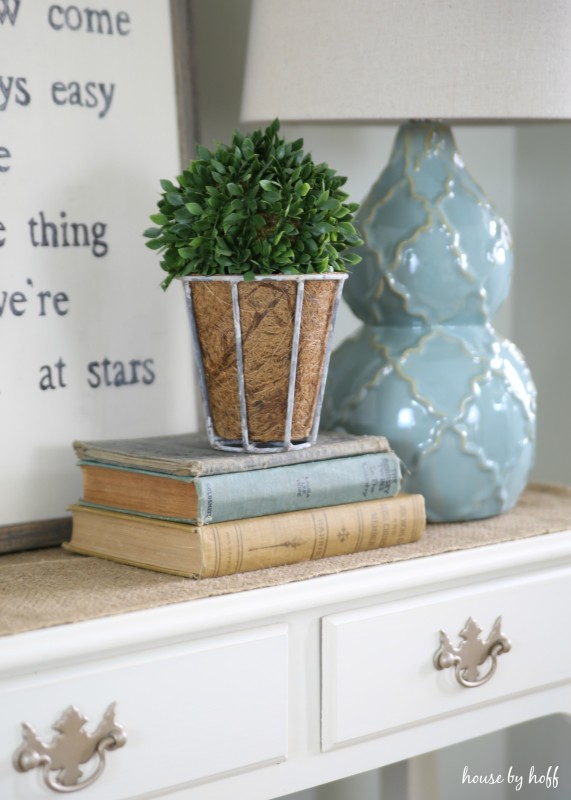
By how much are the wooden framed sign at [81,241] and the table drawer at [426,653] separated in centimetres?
26

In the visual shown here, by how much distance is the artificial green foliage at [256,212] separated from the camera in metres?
0.68

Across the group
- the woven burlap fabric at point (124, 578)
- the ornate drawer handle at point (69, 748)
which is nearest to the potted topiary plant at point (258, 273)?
the woven burlap fabric at point (124, 578)

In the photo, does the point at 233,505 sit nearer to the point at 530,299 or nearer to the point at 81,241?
the point at 81,241

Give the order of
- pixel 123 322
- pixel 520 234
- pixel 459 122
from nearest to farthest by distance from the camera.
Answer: pixel 123 322, pixel 459 122, pixel 520 234

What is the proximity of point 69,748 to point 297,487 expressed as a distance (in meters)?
0.23

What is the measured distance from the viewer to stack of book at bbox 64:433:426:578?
0.67 m

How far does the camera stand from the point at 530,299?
1.31 meters

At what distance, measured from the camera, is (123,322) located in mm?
839

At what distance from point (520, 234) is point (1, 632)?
935 millimetres

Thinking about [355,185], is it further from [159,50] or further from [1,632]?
[1,632]

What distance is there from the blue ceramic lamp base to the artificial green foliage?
0.51 ft

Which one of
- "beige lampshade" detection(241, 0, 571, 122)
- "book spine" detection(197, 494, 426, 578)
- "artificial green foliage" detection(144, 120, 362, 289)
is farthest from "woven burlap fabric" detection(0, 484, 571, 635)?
"beige lampshade" detection(241, 0, 571, 122)

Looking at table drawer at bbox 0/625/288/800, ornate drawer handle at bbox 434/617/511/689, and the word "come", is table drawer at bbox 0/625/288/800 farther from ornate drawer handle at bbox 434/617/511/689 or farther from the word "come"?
the word "come"

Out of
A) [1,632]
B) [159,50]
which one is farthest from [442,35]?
[1,632]
